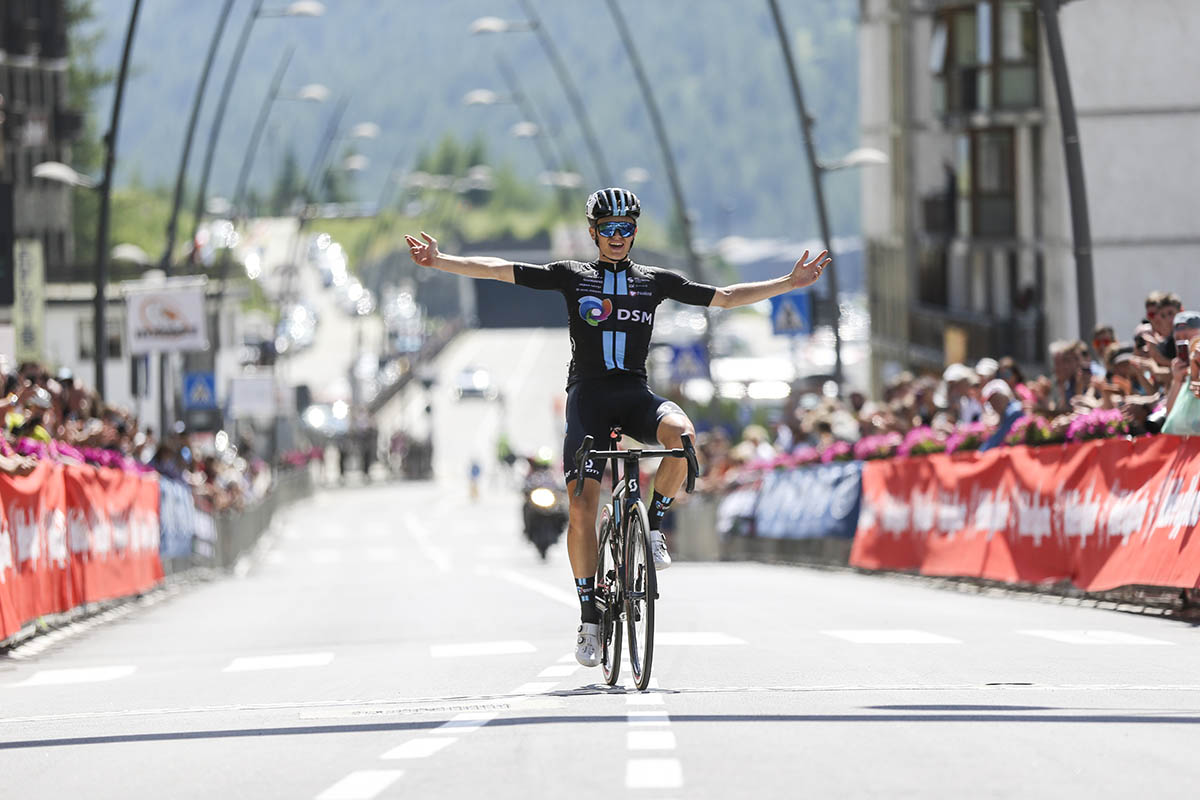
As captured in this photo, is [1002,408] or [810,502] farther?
[810,502]

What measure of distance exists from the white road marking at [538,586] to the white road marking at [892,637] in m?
3.75

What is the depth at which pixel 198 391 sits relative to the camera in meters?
46.6

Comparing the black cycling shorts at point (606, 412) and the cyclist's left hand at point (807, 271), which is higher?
the cyclist's left hand at point (807, 271)

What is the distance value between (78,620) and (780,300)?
17406 mm

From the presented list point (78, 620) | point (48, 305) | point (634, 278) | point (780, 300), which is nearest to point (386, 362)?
point (48, 305)

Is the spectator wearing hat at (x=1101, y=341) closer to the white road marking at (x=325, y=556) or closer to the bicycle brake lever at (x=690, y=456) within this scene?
the bicycle brake lever at (x=690, y=456)

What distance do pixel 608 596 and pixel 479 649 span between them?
395cm

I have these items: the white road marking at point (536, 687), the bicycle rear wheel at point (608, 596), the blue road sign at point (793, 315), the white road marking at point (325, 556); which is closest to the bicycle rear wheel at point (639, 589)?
the bicycle rear wheel at point (608, 596)

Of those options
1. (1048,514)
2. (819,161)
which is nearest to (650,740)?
(1048,514)

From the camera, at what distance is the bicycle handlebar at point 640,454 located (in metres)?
11.2

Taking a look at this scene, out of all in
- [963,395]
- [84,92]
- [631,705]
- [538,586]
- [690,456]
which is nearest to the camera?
[631,705]

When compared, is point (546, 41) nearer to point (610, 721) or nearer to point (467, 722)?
point (467, 722)

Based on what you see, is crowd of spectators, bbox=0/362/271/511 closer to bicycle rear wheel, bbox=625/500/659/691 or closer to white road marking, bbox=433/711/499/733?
bicycle rear wheel, bbox=625/500/659/691

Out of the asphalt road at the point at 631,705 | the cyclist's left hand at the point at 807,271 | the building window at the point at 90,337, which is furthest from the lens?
the building window at the point at 90,337
